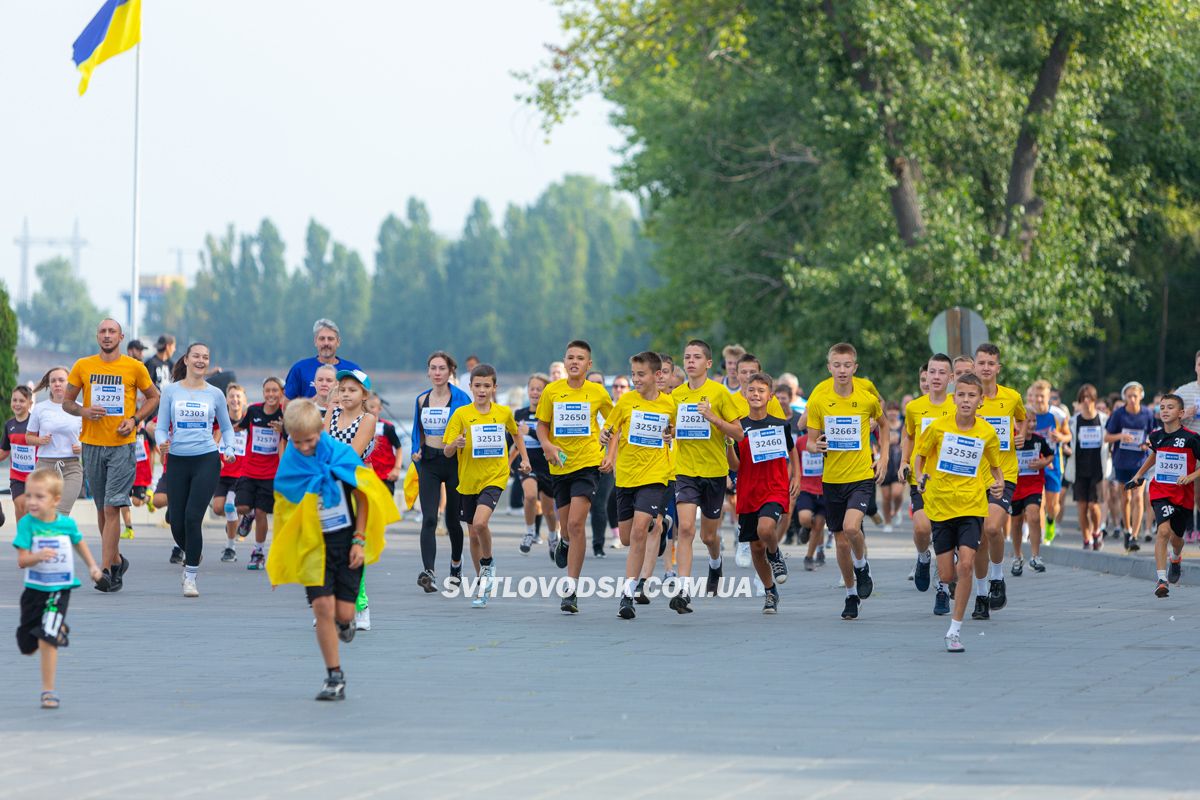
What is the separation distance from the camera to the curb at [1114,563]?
54.3 feet

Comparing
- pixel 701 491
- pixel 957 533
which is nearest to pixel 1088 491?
pixel 701 491

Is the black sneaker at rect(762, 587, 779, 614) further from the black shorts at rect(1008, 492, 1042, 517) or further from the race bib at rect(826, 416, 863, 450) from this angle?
the black shorts at rect(1008, 492, 1042, 517)

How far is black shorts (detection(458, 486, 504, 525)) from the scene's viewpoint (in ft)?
45.5

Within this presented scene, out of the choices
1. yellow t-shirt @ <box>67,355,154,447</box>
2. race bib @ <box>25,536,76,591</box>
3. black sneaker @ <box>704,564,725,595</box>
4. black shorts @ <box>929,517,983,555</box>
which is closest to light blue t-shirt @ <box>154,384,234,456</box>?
yellow t-shirt @ <box>67,355,154,447</box>

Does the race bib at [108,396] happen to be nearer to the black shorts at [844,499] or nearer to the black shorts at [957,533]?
the black shorts at [844,499]

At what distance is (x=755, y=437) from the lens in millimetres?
14000

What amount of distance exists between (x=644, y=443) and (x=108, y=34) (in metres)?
22.5

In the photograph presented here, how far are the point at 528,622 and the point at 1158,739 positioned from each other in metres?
5.49

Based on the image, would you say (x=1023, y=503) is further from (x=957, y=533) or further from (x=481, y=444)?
(x=481, y=444)

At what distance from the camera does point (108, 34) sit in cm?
3275

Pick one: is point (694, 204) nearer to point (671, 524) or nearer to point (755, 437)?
point (671, 524)

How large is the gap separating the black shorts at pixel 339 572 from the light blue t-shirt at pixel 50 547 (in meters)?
1.12

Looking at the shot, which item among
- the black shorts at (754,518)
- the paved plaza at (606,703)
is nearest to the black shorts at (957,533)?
the paved plaza at (606,703)

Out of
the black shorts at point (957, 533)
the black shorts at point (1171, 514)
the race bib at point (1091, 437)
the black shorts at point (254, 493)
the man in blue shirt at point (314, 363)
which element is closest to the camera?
the black shorts at point (957, 533)
